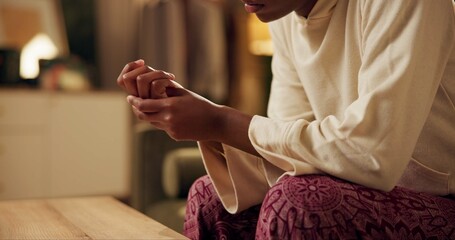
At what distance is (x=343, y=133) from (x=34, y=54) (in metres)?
3.36

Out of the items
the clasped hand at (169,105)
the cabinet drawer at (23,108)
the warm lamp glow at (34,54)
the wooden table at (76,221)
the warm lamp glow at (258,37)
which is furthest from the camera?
the warm lamp glow at (258,37)

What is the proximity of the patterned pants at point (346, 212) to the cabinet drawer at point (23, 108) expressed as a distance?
Result: 2914 millimetres

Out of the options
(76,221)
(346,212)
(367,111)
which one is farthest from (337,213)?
(76,221)

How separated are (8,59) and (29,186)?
825 mm

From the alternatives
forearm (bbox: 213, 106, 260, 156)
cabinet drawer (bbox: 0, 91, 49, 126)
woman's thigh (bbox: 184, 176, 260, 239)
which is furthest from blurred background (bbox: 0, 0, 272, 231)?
forearm (bbox: 213, 106, 260, 156)

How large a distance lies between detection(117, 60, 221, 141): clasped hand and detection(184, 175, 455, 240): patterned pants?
0.17 m

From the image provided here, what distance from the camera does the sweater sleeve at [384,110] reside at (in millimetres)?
797

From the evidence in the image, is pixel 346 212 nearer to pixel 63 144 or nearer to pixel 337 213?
pixel 337 213

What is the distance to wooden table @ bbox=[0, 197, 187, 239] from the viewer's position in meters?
1.04

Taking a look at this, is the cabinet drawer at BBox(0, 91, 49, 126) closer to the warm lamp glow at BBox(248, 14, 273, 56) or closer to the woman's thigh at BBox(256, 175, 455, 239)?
the warm lamp glow at BBox(248, 14, 273, 56)

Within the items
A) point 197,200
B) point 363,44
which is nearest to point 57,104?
point 197,200

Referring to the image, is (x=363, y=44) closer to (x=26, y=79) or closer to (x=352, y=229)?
(x=352, y=229)

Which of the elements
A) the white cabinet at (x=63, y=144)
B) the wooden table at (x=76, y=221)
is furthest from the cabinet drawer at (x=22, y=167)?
the wooden table at (x=76, y=221)

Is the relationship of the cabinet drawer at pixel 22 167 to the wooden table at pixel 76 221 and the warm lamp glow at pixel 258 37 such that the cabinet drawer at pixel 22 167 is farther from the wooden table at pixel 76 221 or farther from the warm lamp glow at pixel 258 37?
the wooden table at pixel 76 221
